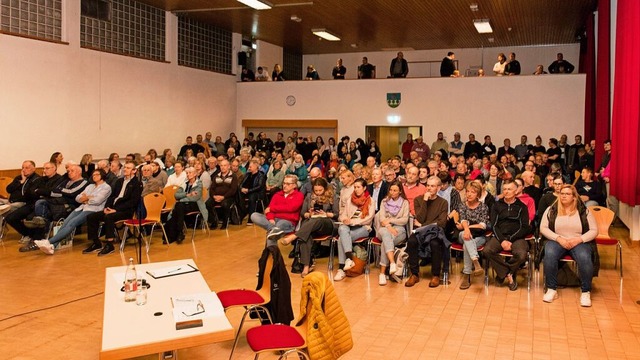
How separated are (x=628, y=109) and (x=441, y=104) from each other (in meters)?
8.44

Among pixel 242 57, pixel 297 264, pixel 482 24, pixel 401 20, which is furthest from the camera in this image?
pixel 242 57

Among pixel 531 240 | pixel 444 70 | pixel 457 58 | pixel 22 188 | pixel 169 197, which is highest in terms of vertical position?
pixel 457 58

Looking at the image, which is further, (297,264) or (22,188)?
(22,188)

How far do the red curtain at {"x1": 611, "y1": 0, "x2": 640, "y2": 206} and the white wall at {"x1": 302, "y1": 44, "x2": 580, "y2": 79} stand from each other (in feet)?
40.3

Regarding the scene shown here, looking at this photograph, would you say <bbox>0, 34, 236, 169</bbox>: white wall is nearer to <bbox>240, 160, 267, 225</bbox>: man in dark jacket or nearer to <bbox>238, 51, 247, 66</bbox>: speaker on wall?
<bbox>238, 51, 247, 66</bbox>: speaker on wall

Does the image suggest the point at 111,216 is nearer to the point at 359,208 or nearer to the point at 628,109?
the point at 359,208

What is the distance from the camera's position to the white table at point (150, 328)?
3.10 m

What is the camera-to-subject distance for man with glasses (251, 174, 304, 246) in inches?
283

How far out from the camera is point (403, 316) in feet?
17.8

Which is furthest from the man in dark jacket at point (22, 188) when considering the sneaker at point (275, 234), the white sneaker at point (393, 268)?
the white sneaker at point (393, 268)

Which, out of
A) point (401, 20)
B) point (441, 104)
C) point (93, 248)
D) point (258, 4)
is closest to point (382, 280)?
point (93, 248)

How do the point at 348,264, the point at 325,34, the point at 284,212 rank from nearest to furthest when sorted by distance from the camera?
the point at 348,264, the point at 284,212, the point at 325,34

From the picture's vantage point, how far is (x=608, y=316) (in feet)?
17.8

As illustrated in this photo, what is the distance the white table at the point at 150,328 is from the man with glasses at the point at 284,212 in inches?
120
